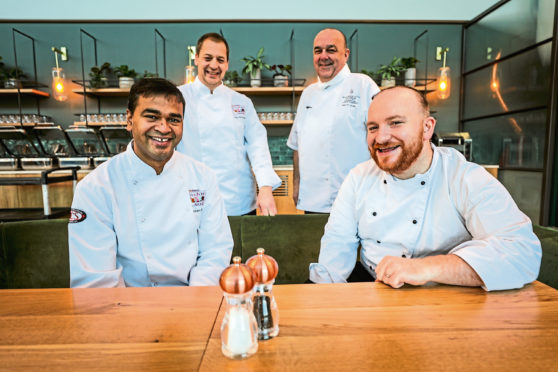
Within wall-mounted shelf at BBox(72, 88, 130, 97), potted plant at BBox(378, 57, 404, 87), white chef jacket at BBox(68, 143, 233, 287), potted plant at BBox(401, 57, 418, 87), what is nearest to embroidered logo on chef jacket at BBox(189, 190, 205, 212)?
white chef jacket at BBox(68, 143, 233, 287)

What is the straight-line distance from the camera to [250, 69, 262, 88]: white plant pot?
15.9ft

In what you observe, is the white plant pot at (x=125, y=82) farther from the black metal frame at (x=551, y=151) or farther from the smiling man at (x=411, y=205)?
the black metal frame at (x=551, y=151)

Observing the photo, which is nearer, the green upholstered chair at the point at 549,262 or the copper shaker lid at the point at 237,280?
the copper shaker lid at the point at 237,280

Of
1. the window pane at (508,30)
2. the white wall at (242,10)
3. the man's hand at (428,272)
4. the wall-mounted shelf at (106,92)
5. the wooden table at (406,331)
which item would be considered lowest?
the wooden table at (406,331)

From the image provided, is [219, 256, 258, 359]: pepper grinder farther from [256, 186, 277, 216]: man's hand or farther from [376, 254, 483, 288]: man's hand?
[256, 186, 277, 216]: man's hand

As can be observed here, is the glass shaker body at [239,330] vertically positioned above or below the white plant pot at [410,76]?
below

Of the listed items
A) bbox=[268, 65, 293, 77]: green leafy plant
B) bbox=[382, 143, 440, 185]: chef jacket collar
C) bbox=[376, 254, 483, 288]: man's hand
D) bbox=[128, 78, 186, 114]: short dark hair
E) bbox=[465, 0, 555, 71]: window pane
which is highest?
bbox=[465, 0, 555, 71]: window pane

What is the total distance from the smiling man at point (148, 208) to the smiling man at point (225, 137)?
81 centimetres

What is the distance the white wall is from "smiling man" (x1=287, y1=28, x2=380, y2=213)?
11.0 feet

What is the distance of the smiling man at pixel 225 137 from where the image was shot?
2209 mm

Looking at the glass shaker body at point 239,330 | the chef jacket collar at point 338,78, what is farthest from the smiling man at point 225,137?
the glass shaker body at point 239,330

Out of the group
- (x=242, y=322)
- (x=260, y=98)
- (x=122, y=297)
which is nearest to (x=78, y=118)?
(x=260, y=98)

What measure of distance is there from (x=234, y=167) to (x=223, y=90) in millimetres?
522

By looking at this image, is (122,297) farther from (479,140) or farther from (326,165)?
(479,140)
